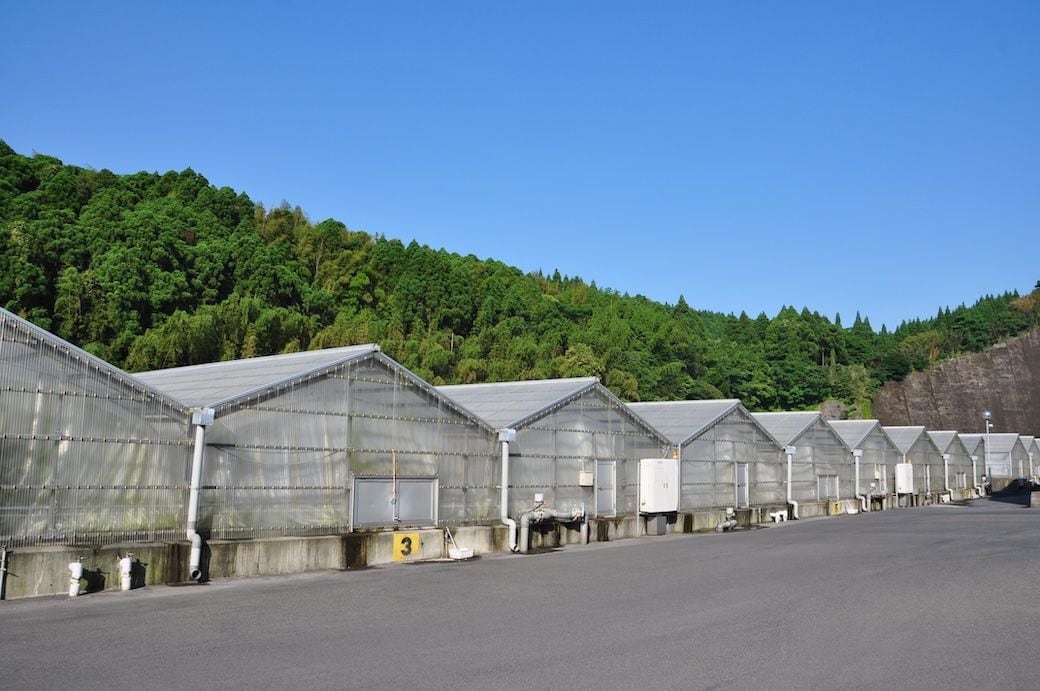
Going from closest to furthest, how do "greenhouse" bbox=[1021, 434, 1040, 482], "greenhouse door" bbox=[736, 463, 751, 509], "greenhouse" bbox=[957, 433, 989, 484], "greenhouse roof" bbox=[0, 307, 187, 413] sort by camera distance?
"greenhouse roof" bbox=[0, 307, 187, 413]
"greenhouse door" bbox=[736, 463, 751, 509]
"greenhouse" bbox=[957, 433, 989, 484]
"greenhouse" bbox=[1021, 434, 1040, 482]

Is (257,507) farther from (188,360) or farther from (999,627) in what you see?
(188,360)

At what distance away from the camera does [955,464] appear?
78312 millimetres

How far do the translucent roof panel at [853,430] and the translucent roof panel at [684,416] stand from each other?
1628 cm

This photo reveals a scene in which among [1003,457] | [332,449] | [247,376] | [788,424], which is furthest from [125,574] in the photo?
[1003,457]

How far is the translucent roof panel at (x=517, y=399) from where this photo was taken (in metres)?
32.8

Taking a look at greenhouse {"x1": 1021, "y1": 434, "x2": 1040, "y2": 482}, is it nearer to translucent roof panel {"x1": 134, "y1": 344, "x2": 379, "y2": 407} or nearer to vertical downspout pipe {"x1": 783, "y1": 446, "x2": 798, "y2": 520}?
vertical downspout pipe {"x1": 783, "y1": 446, "x2": 798, "y2": 520}

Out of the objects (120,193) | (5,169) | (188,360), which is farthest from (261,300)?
(5,169)

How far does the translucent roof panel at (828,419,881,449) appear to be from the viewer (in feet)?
196

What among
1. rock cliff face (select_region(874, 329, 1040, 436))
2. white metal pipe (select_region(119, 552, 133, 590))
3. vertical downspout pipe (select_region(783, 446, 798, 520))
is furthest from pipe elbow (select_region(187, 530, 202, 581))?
rock cliff face (select_region(874, 329, 1040, 436))

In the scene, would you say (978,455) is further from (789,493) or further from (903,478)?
(789,493)

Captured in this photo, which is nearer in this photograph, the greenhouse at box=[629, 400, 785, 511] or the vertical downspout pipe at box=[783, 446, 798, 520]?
the greenhouse at box=[629, 400, 785, 511]

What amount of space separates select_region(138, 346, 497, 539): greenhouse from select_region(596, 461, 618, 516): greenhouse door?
21.4ft

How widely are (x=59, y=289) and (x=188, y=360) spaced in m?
10.8

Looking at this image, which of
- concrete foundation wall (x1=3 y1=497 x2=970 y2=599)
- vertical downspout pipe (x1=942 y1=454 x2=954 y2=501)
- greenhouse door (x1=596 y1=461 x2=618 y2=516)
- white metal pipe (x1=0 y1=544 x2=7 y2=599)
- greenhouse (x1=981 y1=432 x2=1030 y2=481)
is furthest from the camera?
greenhouse (x1=981 y1=432 x2=1030 y2=481)
